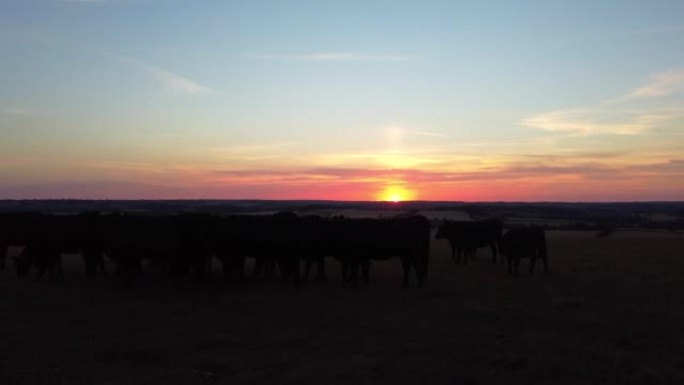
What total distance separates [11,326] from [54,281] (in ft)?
24.9

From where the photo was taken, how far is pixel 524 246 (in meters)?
24.9

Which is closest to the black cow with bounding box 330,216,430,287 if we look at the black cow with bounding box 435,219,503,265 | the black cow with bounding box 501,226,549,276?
the black cow with bounding box 501,226,549,276

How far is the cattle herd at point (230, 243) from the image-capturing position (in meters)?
21.0

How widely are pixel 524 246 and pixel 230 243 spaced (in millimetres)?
10257

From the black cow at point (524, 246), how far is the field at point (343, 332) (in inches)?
112

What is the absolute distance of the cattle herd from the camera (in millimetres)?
20969

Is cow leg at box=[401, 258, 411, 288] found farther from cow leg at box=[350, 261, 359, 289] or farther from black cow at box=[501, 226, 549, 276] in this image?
black cow at box=[501, 226, 549, 276]

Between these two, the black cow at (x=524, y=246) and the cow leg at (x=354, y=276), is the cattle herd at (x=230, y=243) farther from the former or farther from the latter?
the black cow at (x=524, y=246)

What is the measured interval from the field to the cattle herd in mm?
777

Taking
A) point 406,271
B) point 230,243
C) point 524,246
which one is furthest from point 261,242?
point 524,246

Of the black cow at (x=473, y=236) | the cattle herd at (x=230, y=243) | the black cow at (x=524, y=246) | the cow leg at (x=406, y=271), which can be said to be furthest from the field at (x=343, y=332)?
the black cow at (x=473, y=236)

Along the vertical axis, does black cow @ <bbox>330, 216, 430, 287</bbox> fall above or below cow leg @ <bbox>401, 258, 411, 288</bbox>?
above

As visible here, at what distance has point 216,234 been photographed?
854 inches

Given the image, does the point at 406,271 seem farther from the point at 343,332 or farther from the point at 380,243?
the point at 343,332
